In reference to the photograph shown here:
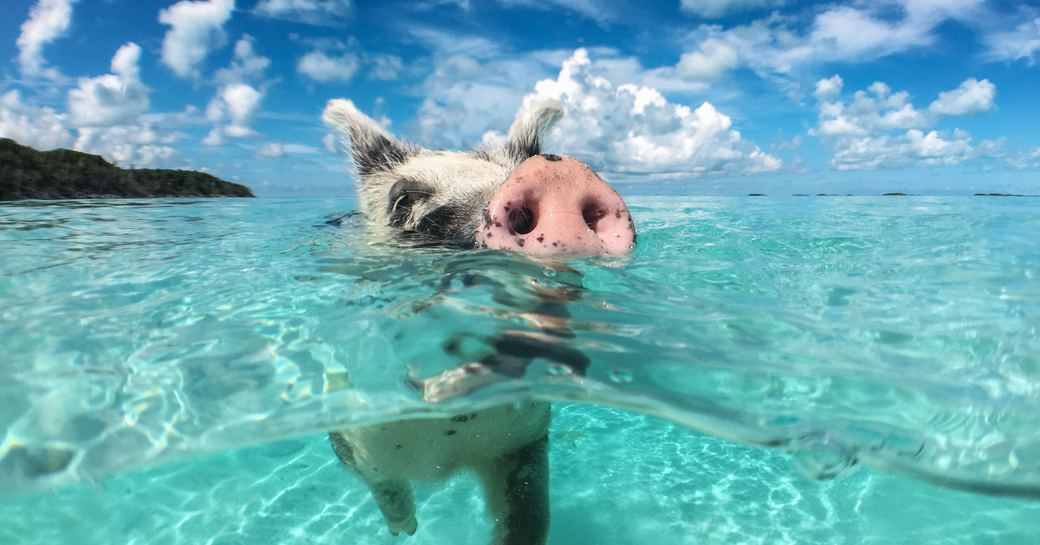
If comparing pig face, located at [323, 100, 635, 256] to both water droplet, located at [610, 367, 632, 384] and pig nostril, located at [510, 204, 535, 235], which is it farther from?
water droplet, located at [610, 367, 632, 384]

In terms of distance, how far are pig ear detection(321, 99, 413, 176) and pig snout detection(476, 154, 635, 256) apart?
3290 millimetres

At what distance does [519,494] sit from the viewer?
3.13 meters

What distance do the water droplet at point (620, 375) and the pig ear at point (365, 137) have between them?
12.8ft

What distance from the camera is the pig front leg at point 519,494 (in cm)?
302

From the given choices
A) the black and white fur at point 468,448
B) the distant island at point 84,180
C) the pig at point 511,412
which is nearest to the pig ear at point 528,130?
the black and white fur at point 468,448

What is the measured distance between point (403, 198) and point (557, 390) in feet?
8.04

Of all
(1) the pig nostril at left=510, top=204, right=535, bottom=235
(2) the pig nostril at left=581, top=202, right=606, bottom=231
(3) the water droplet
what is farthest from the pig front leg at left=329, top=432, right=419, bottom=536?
(2) the pig nostril at left=581, top=202, right=606, bottom=231

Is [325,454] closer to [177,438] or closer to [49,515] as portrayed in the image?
[49,515]

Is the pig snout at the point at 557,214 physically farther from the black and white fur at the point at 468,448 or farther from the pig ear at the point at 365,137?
the pig ear at the point at 365,137

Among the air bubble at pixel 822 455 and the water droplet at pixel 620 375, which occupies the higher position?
the water droplet at pixel 620 375

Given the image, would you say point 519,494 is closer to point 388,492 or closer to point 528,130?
point 388,492

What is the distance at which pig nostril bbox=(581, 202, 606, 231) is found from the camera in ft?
9.75

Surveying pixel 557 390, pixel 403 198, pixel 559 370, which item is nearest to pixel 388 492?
pixel 557 390

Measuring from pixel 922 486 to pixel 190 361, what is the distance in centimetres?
449
